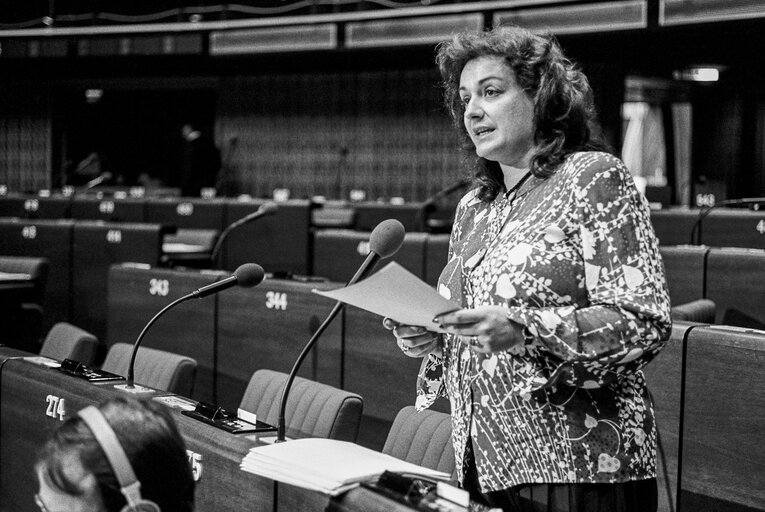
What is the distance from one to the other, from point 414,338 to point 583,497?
41cm

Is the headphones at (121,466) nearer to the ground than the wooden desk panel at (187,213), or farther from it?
nearer to the ground

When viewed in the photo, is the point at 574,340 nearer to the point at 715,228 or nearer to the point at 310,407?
the point at 310,407

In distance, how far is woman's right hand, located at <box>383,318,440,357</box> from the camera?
5.33 ft

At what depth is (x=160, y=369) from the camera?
126 inches

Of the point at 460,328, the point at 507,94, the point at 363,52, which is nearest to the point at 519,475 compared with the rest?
the point at 460,328

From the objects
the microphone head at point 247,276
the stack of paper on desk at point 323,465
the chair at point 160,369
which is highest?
the microphone head at point 247,276

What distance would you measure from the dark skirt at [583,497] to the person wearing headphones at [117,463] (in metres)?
0.57

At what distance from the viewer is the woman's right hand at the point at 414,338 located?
1.63m

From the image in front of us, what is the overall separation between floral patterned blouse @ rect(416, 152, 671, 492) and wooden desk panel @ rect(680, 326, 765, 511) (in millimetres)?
1457

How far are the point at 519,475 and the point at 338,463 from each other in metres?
0.31

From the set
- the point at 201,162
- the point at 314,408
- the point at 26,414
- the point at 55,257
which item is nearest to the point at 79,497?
the point at 314,408

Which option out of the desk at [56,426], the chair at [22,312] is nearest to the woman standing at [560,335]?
the desk at [56,426]

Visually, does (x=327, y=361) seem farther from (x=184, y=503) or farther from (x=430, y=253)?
(x=184, y=503)

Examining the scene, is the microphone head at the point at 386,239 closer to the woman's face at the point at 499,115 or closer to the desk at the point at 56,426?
the woman's face at the point at 499,115
